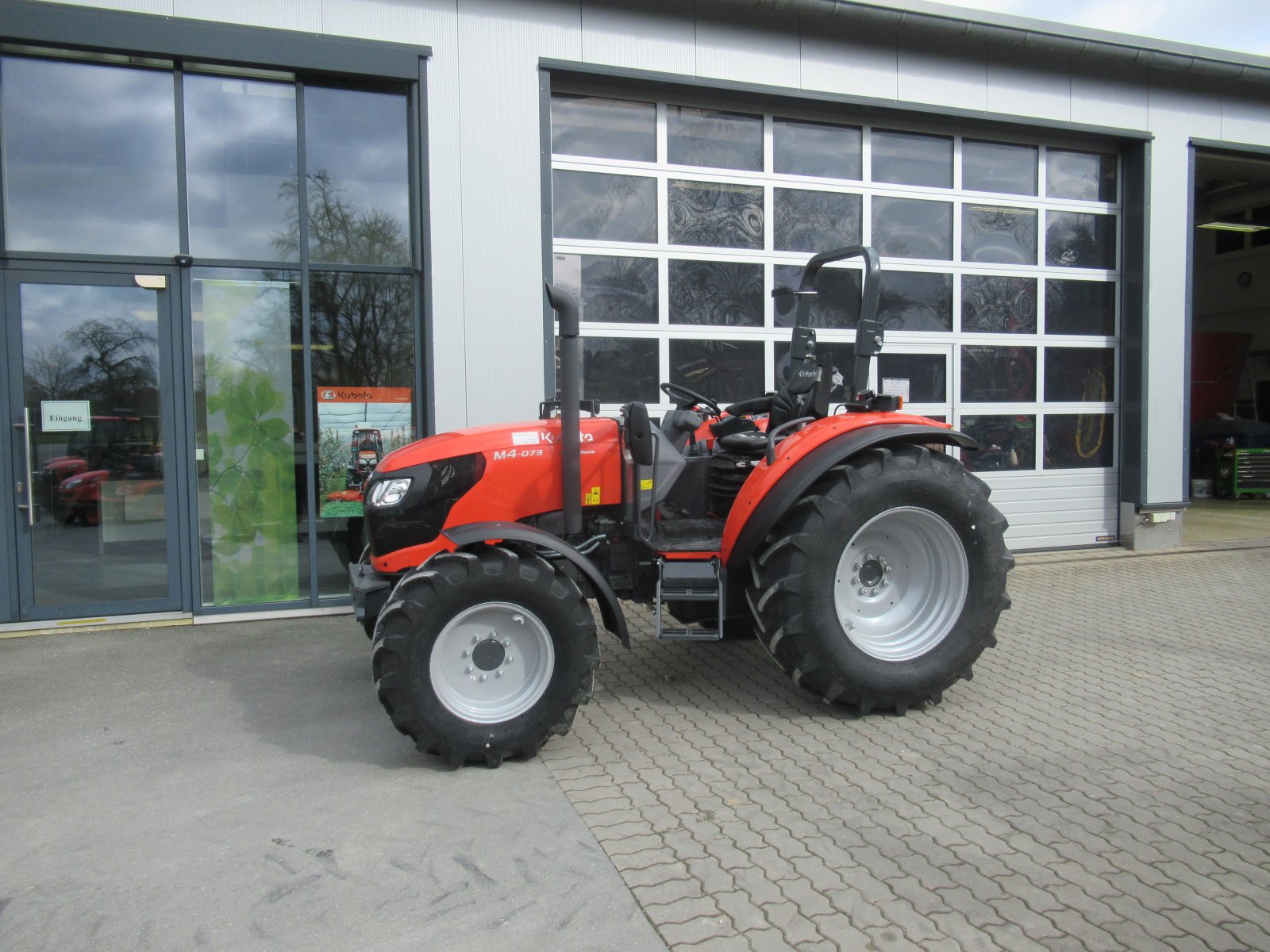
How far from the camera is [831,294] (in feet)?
26.9

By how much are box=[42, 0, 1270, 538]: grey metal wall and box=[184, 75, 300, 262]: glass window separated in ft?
1.62

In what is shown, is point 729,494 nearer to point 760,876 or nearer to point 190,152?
point 760,876

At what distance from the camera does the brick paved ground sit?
2.68 meters

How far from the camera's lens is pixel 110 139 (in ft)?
20.8

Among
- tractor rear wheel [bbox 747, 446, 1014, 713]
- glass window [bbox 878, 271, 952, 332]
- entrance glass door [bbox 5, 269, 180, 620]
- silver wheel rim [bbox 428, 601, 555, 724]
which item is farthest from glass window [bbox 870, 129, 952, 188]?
silver wheel rim [bbox 428, 601, 555, 724]

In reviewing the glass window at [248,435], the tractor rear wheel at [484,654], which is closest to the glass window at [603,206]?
the glass window at [248,435]

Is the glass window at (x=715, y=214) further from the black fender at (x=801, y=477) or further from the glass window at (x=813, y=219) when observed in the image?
the black fender at (x=801, y=477)

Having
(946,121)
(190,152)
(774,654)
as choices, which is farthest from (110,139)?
(946,121)

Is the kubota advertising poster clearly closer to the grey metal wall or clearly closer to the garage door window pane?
the grey metal wall

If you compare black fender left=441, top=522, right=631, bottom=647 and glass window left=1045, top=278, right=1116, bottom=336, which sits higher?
glass window left=1045, top=278, right=1116, bottom=336

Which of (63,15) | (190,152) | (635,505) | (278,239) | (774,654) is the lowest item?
(774,654)

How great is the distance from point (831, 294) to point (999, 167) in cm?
231

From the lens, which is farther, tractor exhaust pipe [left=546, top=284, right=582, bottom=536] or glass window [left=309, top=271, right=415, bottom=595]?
glass window [left=309, top=271, right=415, bottom=595]

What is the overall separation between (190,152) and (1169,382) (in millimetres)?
9031
